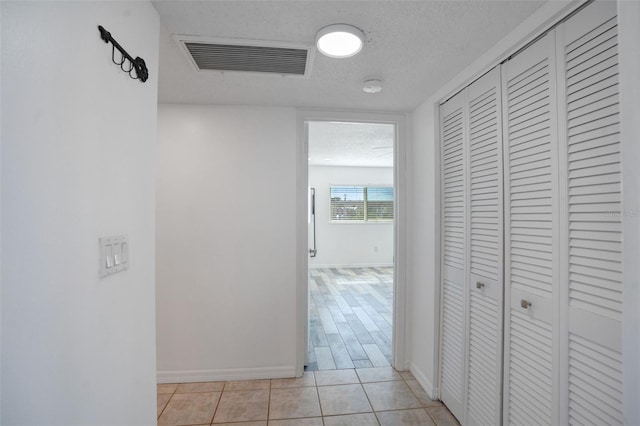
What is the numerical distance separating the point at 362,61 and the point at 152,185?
4.21 feet

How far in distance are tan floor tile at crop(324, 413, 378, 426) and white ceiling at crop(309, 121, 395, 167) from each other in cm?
235

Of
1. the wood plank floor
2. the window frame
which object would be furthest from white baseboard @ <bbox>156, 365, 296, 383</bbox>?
the window frame

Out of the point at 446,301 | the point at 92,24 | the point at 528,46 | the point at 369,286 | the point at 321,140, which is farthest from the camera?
the point at 369,286

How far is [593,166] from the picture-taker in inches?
42.2

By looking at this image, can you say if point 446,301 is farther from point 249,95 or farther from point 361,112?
point 249,95

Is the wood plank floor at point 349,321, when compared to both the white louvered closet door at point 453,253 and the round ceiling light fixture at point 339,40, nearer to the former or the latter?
the white louvered closet door at point 453,253

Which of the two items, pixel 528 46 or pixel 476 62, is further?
pixel 476 62

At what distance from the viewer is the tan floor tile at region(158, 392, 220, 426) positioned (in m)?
1.91

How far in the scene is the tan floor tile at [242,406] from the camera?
193cm

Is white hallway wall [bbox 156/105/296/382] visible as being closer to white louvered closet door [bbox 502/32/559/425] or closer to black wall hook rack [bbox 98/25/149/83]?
black wall hook rack [bbox 98/25/149/83]

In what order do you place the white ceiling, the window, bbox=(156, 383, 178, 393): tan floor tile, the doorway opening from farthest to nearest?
the window
the white ceiling
the doorway opening
bbox=(156, 383, 178, 393): tan floor tile

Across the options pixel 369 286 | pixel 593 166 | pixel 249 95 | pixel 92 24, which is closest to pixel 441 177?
pixel 593 166

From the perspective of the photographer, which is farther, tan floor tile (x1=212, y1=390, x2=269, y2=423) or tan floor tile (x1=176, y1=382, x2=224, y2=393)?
tan floor tile (x1=176, y1=382, x2=224, y2=393)

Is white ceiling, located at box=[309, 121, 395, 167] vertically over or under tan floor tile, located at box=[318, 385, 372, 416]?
over
